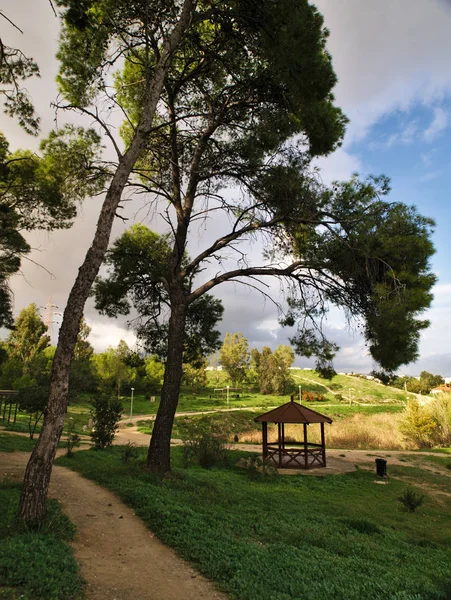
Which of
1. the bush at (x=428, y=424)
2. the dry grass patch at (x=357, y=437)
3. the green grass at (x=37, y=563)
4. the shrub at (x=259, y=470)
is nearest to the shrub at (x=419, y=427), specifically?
the bush at (x=428, y=424)

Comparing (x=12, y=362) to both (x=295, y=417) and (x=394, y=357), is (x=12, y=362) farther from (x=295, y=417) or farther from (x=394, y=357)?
(x=394, y=357)

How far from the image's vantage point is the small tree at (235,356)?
76500mm

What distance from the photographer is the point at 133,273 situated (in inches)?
488

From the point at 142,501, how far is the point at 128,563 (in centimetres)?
251

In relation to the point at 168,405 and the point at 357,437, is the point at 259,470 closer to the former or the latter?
the point at 168,405

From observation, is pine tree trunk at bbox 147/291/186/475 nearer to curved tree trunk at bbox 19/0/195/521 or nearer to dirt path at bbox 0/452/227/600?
dirt path at bbox 0/452/227/600

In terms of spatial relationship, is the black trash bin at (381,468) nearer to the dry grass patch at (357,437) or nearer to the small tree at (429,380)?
the dry grass patch at (357,437)

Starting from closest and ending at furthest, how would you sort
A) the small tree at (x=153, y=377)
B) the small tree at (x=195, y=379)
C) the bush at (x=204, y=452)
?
the bush at (x=204, y=452) < the small tree at (x=153, y=377) < the small tree at (x=195, y=379)

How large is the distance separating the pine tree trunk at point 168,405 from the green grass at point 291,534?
0.50 m

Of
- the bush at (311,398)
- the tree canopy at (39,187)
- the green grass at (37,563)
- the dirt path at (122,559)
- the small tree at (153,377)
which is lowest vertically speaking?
the dirt path at (122,559)

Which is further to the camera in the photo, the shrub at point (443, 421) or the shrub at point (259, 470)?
the shrub at point (443, 421)

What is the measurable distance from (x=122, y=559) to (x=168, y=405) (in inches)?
211

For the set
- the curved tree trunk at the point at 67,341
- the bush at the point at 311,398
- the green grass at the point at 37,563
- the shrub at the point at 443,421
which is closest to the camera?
the green grass at the point at 37,563

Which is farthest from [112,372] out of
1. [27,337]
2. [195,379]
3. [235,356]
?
[235,356]
